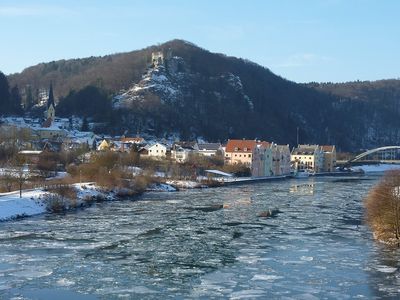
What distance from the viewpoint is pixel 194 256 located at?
1491 centimetres

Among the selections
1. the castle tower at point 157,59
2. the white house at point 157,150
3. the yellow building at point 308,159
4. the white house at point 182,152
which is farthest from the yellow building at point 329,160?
the castle tower at point 157,59

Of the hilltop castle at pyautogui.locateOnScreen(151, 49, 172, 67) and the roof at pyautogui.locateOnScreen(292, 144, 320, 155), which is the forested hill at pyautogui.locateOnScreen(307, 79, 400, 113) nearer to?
the hilltop castle at pyautogui.locateOnScreen(151, 49, 172, 67)

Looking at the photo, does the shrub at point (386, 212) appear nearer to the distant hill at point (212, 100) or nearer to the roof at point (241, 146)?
the roof at point (241, 146)

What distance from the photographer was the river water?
38.0 feet

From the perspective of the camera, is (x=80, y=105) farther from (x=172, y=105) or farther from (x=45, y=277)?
(x=45, y=277)

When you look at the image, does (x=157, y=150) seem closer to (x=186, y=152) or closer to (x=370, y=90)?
(x=186, y=152)

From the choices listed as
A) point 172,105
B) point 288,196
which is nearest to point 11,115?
point 172,105

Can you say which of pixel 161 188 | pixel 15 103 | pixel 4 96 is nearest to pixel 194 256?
pixel 161 188

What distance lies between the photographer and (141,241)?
17203 millimetres

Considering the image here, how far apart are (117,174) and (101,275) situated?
24.4m

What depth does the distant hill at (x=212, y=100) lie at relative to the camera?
3654 inches

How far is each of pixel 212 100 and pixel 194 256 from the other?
9564cm

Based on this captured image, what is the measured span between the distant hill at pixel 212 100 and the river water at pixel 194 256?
6250cm

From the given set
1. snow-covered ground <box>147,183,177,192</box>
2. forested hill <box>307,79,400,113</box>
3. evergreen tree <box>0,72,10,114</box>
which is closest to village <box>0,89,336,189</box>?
evergreen tree <box>0,72,10,114</box>
